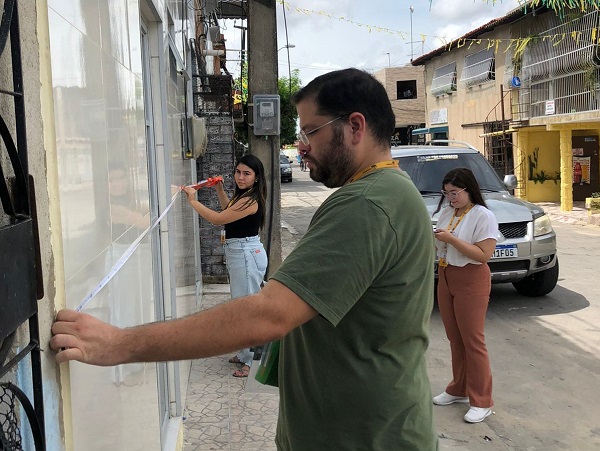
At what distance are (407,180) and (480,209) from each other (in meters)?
3.29

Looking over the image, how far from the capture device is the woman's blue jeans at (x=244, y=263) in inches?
228

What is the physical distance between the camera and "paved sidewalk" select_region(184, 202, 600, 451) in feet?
14.5

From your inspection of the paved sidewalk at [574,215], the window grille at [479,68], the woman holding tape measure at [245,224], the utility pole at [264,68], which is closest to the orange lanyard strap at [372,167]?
the woman holding tape measure at [245,224]

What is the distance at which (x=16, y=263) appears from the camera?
1.25 meters

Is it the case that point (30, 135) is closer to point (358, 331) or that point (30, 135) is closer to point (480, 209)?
point (358, 331)

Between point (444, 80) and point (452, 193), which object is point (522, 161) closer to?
point (444, 80)

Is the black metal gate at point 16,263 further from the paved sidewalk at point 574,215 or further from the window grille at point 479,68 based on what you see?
the window grille at point 479,68

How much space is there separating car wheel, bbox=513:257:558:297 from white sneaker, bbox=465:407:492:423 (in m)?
3.95

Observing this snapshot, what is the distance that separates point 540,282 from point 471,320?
4.08m

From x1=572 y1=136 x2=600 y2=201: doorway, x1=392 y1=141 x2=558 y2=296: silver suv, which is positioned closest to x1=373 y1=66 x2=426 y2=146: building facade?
x1=572 y1=136 x2=600 y2=201: doorway

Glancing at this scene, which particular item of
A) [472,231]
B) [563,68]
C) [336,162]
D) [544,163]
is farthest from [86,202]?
[544,163]

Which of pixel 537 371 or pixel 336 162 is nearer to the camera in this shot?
pixel 336 162

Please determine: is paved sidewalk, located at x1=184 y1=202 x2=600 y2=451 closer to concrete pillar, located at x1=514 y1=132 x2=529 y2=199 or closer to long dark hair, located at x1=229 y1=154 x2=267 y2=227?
long dark hair, located at x1=229 y1=154 x2=267 y2=227

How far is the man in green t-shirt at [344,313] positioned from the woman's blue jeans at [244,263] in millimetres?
3671
